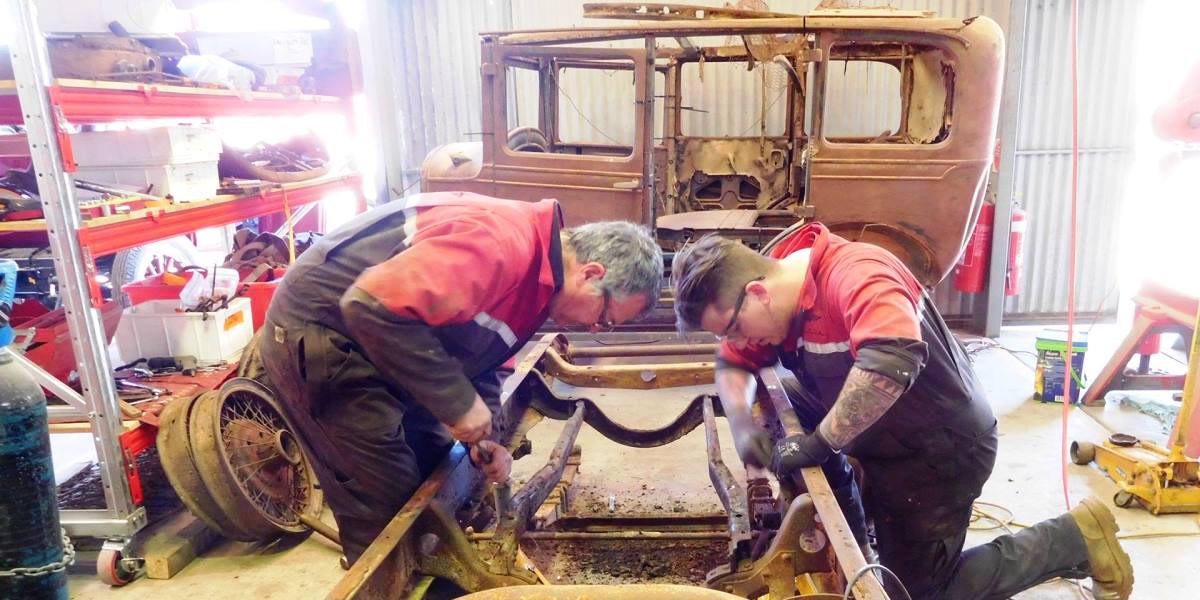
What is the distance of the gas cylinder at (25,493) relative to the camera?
7.18 ft

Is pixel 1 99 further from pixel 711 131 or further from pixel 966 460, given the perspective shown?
pixel 711 131

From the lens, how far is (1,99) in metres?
3.08

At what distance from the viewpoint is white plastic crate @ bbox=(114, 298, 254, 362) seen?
141 inches

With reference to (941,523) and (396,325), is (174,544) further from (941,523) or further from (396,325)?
(941,523)

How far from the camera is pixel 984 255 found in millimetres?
5902

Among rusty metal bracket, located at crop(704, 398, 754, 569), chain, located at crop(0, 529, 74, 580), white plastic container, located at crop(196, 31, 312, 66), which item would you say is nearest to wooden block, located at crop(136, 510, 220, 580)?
chain, located at crop(0, 529, 74, 580)

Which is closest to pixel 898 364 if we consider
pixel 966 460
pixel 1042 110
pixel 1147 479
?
pixel 966 460

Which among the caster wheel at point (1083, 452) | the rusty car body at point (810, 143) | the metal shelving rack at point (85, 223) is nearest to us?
the metal shelving rack at point (85, 223)

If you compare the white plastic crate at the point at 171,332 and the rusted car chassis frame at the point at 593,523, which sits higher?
the white plastic crate at the point at 171,332

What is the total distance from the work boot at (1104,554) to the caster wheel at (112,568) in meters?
3.47

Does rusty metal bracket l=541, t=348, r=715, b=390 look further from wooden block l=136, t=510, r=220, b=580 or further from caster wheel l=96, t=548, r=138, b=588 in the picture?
caster wheel l=96, t=548, r=138, b=588

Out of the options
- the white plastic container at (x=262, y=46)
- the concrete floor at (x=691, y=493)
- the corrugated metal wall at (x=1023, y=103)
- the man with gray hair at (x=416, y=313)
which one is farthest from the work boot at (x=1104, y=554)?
the white plastic container at (x=262, y=46)

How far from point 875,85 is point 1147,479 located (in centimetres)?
384

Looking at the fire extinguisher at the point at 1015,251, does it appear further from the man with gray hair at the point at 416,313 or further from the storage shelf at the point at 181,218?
the storage shelf at the point at 181,218
